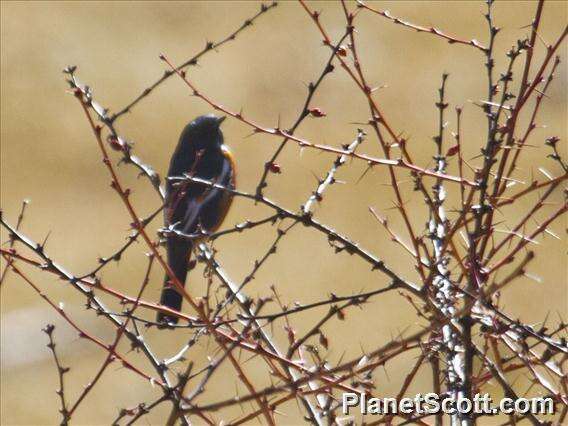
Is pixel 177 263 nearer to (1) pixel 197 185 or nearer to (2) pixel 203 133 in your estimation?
(1) pixel 197 185

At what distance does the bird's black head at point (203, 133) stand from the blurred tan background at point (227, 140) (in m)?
2.75

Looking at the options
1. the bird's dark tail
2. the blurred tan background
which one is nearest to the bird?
the bird's dark tail

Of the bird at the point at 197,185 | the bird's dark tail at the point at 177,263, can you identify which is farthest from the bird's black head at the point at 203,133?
the bird's dark tail at the point at 177,263

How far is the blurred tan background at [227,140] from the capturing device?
8398 millimetres

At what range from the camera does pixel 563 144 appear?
8.00 meters

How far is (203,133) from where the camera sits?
214 inches

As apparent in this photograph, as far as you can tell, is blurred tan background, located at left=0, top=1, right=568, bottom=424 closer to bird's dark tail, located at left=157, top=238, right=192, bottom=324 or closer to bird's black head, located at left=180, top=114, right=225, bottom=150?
bird's black head, located at left=180, top=114, right=225, bottom=150

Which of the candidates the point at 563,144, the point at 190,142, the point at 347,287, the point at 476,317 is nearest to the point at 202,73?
the point at 347,287

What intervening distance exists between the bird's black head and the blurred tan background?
9.01ft

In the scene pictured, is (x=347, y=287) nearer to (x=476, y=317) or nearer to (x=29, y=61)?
(x=29, y=61)

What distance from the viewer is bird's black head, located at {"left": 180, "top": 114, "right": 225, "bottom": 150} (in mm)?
5410

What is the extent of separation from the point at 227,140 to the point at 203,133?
161 inches

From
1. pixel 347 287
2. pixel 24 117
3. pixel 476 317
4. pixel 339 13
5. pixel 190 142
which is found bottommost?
pixel 476 317

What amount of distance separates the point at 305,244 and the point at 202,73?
2.09m
